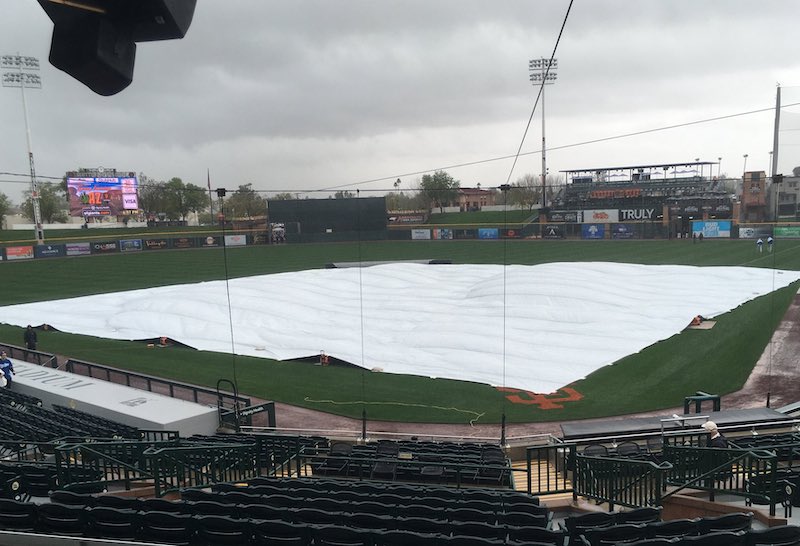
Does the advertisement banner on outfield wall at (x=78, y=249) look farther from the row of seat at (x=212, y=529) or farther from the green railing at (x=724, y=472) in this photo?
the green railing at (x=724, y=472)

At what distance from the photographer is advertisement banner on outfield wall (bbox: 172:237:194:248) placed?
62.4 metres

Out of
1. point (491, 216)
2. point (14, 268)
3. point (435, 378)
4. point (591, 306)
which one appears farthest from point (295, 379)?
point (491, 216)

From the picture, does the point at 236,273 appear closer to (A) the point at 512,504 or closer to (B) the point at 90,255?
(B) the point at 90,255

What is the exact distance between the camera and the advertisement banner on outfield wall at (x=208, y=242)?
6353 centimetres

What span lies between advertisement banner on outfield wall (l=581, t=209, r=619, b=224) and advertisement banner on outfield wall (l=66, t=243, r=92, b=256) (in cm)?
5540

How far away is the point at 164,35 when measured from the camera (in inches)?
122

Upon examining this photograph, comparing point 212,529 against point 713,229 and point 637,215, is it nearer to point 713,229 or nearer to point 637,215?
point 713,229

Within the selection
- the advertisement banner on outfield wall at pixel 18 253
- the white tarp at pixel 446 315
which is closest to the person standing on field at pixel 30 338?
the white tarp at pixel 446 315

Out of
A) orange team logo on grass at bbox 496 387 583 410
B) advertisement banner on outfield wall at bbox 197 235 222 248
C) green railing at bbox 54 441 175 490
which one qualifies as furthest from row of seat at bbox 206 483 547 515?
advertisement banner on outfield wall at bbox 197 235 222 248

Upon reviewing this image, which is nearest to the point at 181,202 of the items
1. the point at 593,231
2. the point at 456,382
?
the point at 593,231

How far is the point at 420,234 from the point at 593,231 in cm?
2071

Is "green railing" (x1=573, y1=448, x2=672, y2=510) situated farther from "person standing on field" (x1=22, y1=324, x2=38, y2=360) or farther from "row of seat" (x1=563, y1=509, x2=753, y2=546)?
"person standing on field" (x1=22, y1=324, x2=38, y2=360)

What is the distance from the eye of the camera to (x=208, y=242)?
6384 centimetres

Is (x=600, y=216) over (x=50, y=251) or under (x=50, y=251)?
over
